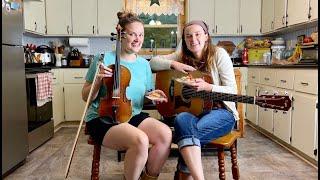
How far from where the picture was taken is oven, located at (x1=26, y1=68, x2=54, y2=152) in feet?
9.63

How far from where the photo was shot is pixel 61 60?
4.56 m

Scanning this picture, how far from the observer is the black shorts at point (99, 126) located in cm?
171

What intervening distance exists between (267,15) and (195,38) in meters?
2.94

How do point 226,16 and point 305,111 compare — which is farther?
point 226,16

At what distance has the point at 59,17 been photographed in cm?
452

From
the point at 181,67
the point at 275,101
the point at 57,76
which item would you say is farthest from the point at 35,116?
the point at 275,101

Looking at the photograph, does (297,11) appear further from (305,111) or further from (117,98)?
(117,98)

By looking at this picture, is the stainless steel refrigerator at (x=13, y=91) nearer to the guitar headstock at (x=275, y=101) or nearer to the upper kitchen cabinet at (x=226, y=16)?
the guitar headstock at (x=275, y=101)

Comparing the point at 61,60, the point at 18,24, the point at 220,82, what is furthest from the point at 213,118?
the point at 61,60

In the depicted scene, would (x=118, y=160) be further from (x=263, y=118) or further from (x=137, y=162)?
(x=263, y=118)

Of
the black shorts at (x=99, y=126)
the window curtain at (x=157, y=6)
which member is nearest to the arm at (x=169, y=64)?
the black shorts at (x=99, y=126)

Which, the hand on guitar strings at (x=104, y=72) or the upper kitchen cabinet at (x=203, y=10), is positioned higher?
the upper kitchen cabinet at (x=203, y=10)

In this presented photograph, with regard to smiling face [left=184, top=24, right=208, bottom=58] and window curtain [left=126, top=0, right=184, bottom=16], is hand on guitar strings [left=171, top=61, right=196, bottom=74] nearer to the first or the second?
smiling face [left=184, top=24, right=208, bottom=58]

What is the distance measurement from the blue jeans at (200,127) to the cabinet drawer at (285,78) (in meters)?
1.37
